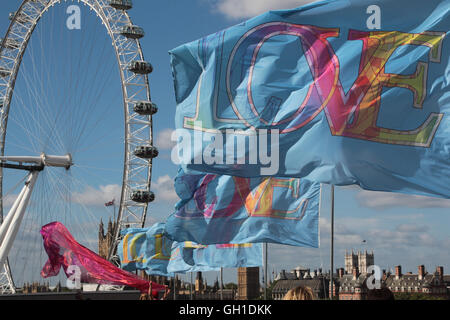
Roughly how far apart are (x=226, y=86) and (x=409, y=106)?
3812 millimetres

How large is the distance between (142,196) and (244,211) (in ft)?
121

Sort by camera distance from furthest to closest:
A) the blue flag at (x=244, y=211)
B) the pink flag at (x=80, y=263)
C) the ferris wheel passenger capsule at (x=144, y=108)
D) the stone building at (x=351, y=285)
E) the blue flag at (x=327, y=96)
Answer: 1. the stone building at (x=351, y=285)
2. the ferris wheel passenger capsule at (x=144, y=108)
3. the pink flag at (x=80, y=263)
4. the blue flag at (x=244, y=211)
5. the blue flag at (x=327, y=96)

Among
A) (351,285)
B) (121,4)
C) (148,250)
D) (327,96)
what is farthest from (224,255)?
(351,285)

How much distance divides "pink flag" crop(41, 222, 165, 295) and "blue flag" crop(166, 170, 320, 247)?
1.94 metres

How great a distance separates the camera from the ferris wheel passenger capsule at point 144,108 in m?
55.6

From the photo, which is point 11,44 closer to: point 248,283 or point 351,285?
point 248,283

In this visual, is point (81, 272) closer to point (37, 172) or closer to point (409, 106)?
point (409, 106)

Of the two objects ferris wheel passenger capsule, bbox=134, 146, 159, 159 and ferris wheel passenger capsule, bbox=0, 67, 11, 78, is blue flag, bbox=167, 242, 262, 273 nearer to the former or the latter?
ferris wheel passenger capsule, bbox=134, 146, 159, 159

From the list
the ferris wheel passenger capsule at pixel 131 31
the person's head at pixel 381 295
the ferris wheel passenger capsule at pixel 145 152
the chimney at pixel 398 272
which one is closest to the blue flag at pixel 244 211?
the person's head at pixel 381 295

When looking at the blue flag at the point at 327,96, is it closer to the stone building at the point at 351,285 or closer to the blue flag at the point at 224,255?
the blue flag at the point at 224,255

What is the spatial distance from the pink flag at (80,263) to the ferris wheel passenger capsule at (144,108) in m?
32.9

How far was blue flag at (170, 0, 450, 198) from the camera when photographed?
528 inches

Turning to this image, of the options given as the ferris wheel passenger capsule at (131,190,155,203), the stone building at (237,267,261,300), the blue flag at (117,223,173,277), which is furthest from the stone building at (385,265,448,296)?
the blue flag at (117,223,173,277)

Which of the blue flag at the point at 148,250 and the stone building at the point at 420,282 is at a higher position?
the blue flag at the point at 148,250
